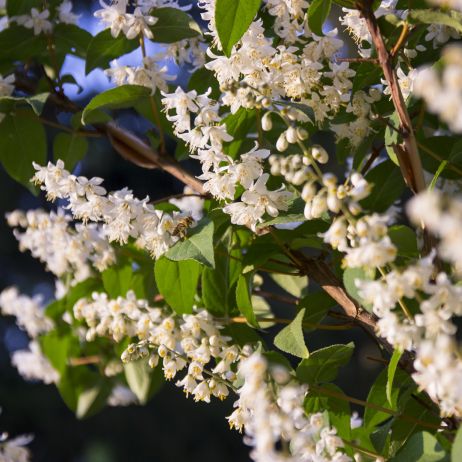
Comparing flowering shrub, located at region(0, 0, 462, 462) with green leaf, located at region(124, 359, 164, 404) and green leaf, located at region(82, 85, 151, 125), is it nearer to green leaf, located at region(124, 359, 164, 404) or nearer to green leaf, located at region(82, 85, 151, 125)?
green leaf, located at region(82, 85, 151, 125)

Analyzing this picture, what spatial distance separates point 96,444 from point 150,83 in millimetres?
4324

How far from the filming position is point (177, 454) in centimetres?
504

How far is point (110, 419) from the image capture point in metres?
5.20

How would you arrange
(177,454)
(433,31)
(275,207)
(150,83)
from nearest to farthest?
(275,207)
(433,31)
(150,83)
(177,454)

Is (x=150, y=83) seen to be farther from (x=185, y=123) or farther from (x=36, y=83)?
(x=36, y=83)

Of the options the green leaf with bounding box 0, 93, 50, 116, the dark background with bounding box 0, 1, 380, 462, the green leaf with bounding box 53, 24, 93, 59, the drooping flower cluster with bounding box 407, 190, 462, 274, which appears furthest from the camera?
the dark background with bounding box 0, 1, 380, 462

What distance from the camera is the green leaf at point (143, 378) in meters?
1.51

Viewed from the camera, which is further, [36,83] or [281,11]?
[36,83]

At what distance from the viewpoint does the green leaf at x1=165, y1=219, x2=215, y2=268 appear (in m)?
0.96

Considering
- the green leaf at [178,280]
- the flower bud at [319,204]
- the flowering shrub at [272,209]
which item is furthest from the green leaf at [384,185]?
the flower bud at [319,204]

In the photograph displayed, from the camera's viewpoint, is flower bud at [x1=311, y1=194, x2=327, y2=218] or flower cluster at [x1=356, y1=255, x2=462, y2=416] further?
flower bud at [x1=311, y1=194, x2=327, y2=218]

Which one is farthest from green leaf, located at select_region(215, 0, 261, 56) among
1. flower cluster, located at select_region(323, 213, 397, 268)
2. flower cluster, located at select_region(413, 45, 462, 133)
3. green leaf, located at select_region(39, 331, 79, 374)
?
green leaf, located at select_region(39, 331, 79, 374)

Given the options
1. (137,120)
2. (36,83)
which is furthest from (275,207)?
(137,120)

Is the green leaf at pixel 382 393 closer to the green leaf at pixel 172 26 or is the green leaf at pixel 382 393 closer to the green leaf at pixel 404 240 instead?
the green leaf at pixel 404 240
